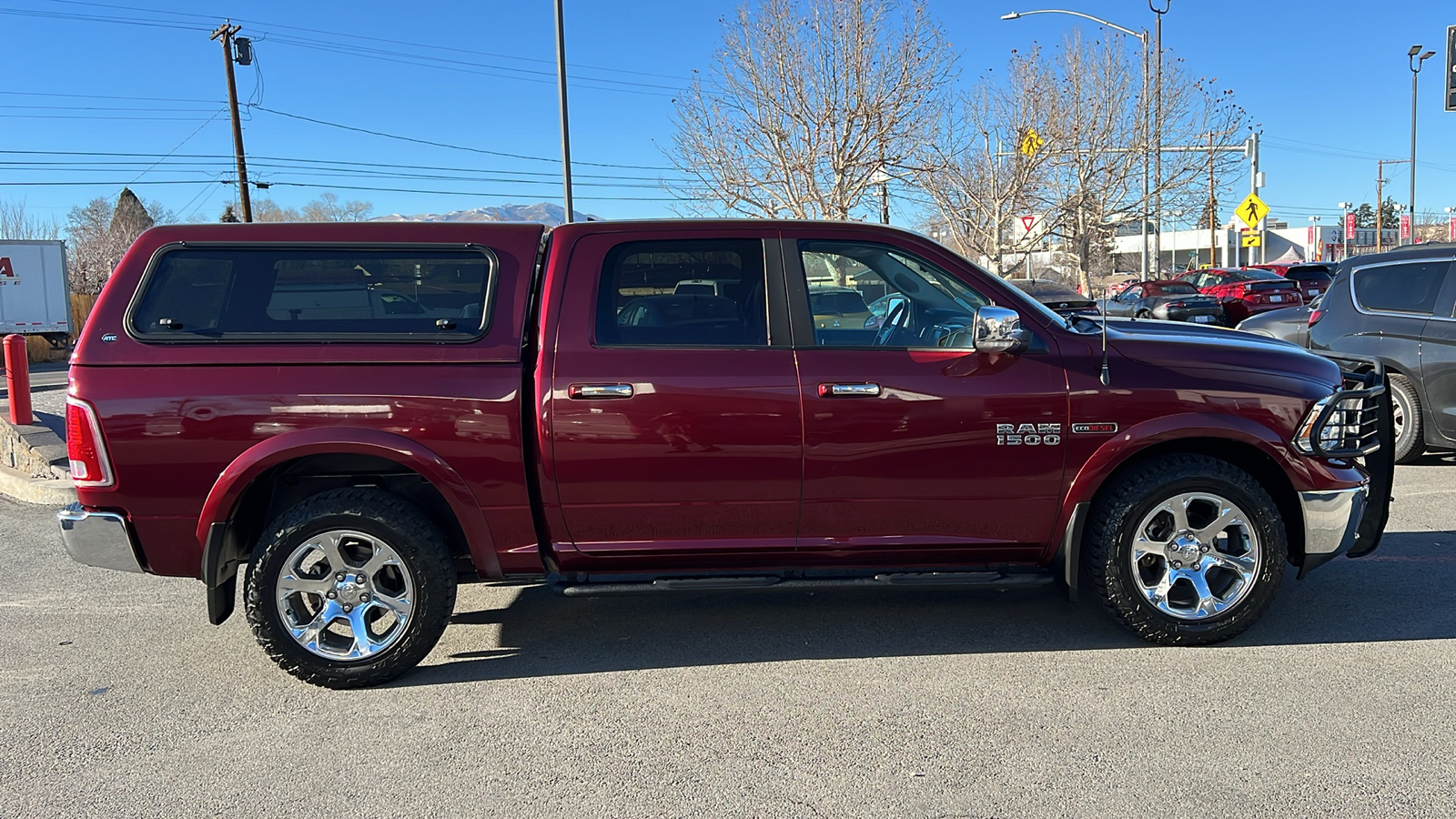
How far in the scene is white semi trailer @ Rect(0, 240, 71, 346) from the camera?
29.2 metres

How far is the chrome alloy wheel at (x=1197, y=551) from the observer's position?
4.27 meters

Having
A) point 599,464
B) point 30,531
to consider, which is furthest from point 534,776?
point 30,531

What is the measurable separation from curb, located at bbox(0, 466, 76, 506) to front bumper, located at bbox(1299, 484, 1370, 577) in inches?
320

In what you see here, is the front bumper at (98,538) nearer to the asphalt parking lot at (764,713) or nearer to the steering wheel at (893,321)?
the asphalt parking lot at (764,713)

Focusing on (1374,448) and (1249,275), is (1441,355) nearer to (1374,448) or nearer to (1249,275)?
(1374,448)

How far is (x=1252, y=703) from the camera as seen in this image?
149 inches

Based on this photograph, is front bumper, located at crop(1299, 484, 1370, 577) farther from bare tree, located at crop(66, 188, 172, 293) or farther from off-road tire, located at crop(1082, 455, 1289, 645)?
bare tree, located at crop(66, 188, 172, 293)

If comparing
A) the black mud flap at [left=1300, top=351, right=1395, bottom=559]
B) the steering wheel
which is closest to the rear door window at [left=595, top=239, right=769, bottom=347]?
the steering wheel

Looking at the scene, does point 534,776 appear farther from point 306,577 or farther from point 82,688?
point 82,688

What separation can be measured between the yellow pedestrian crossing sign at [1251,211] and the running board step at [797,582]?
29196 mm

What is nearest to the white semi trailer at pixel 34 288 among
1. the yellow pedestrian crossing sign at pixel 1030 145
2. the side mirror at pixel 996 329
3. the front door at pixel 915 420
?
the yellow pedestrian crossing sign at pixel 1030 145

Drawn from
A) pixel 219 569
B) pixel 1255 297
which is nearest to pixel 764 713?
pixel 219 569

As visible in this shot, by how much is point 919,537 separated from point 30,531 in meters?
6.20

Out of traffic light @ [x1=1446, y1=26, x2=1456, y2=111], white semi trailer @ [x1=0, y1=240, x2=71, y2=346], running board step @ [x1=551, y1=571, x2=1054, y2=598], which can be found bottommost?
running board step @ [x1=551, y1=571, x2=1054, y2=598]
